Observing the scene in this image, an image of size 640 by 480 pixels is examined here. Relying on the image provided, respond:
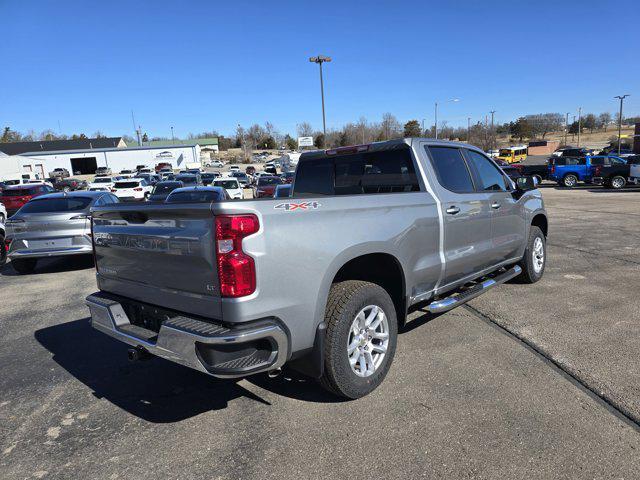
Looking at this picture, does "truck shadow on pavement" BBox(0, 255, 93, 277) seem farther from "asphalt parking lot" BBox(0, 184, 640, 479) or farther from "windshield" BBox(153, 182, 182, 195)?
"windshield" BBox(153, 182, 182, 195)

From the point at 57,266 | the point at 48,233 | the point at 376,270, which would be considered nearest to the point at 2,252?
the point at 57,266

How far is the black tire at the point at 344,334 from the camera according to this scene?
3.17 metres

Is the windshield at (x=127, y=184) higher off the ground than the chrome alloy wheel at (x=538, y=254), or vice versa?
the windshield at (x=127, y=184)

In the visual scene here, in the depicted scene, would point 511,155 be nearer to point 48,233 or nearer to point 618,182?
point 618,182

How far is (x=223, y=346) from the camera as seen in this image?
2705 millimetres

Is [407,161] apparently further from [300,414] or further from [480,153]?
[300,414]

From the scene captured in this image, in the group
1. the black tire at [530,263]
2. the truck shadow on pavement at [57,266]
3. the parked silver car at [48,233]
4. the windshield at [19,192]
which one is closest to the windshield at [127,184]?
the windshield at [19,192]

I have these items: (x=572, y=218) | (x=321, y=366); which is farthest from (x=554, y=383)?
(x=572, y=218)

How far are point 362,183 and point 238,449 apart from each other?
9.43 ft

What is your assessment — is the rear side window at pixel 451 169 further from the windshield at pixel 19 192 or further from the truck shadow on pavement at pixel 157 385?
the windshield at pixel 19 192

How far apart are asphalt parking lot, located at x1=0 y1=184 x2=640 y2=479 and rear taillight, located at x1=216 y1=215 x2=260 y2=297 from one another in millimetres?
1113

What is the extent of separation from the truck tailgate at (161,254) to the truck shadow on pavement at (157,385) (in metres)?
0.87

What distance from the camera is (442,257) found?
427 cm

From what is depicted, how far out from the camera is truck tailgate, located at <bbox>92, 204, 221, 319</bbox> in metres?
2.79
